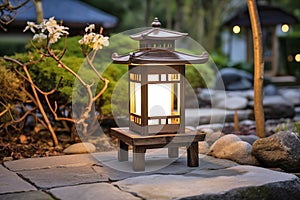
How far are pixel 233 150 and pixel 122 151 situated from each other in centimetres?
133

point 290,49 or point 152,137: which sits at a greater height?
point 290,49

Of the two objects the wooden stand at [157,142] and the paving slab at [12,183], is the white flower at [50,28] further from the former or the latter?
the paving slab at [12,183]

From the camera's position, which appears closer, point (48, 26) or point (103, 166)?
point (103, 166)

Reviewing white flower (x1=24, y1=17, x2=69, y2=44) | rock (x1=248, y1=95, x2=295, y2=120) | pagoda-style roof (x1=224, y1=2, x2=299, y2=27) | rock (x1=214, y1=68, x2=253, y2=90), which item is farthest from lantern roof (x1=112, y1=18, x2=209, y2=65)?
pagoda-style roof (x1=224, y1=2, x2=299, y2=27)

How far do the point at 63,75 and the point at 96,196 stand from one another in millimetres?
3145

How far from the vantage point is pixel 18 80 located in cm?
747

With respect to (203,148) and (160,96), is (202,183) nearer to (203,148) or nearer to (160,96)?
(160,96)

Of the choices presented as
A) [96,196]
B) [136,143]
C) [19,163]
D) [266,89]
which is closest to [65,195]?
[96,196]

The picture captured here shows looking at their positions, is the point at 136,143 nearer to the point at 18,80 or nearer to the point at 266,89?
the point at 18,80

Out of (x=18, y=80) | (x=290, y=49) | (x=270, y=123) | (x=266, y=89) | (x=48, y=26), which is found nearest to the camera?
(x=48, y=26)

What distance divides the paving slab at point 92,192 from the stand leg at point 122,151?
1.04 metres

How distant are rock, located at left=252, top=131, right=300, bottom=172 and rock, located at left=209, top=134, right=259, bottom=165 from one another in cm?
14

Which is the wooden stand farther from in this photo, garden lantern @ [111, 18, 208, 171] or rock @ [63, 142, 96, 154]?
rock @ [63, 142, 96, 154]

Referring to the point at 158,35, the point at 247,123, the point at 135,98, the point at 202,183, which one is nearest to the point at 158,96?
the point at 135,98
